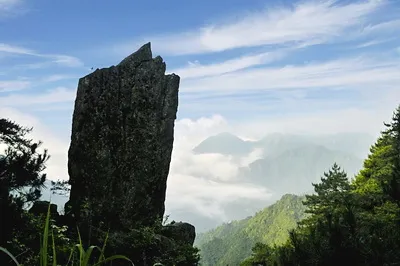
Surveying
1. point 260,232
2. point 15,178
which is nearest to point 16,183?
point 15,178

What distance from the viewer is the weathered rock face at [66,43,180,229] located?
1834 centimetres

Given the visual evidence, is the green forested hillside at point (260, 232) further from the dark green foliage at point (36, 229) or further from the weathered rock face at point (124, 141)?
the dark green foliage at point (36, 229)

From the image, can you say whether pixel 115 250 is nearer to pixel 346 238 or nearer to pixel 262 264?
pixel 346 238

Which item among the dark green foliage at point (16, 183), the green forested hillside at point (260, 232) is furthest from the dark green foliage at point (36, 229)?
the green forested hillside at point (260, 232)

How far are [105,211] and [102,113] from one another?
4.68 m

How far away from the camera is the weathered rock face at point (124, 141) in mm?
18344

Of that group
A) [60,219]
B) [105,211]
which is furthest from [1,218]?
[105,211]

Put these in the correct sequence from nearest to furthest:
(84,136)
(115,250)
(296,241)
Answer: (296,241) → (115,250) → (84,136)

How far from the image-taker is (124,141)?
19.2 m

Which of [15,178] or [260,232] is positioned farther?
[260,232]

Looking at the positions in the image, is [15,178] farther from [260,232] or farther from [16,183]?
[260,232]

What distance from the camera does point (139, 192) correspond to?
18.7 meters

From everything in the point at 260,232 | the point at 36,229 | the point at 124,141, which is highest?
the point at 124,141

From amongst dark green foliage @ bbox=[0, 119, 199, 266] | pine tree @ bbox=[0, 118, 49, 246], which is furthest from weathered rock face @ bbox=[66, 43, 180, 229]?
pine tree @ bbox=[0, 118, 49, 246]
